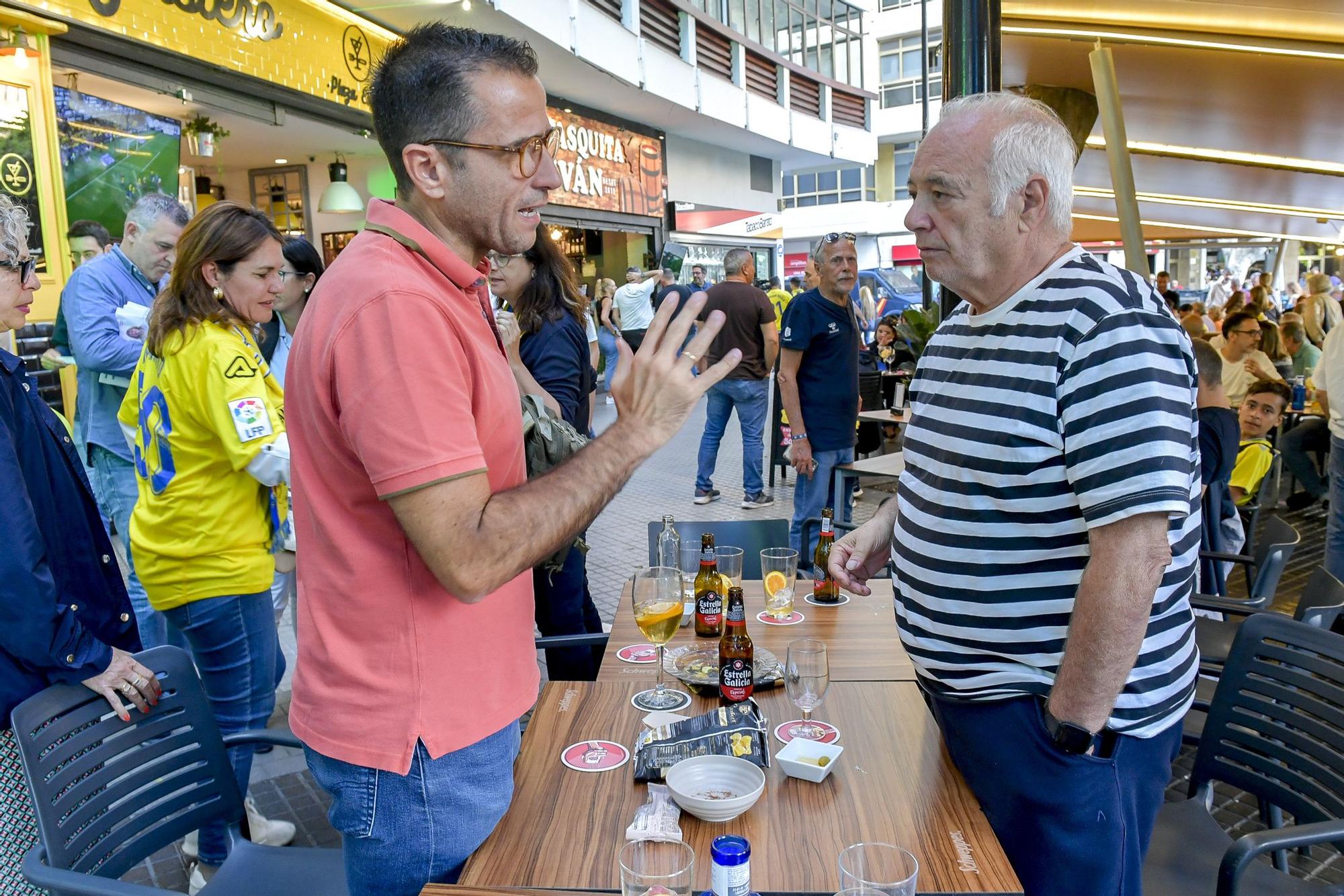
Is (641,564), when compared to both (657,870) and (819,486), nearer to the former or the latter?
(819,486)

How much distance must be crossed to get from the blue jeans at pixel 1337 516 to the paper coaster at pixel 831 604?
11.5 ft

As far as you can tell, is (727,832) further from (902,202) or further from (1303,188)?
(902,202)

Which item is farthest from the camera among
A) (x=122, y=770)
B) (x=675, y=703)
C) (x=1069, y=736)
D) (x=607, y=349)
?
(x=607, y=349)

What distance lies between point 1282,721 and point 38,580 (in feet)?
10.2

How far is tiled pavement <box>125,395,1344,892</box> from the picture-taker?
3244 millimetres

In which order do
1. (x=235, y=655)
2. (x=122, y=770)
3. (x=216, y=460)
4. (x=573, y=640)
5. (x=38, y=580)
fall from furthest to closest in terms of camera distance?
(x=573, y=640) < (x=235, y=655) < (x=216, y=460) < (x=122, y=770) < (x=38, y=580)

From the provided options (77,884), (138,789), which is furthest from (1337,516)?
(77,884)

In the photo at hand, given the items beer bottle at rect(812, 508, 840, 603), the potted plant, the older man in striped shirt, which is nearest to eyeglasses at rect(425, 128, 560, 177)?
the older man in striped shirt

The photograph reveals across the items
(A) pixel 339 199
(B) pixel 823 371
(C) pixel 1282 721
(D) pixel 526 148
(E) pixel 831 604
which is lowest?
(C) pixel 1282 721

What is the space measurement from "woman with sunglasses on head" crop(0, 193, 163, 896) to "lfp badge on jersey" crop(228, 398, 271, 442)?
424 mm

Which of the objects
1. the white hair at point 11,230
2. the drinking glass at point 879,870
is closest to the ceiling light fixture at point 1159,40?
the white hair at point 11,230

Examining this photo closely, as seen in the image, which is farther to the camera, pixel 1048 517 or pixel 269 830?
pixel 269 830

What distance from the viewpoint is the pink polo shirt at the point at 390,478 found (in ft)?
4.24

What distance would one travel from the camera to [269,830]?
130 inches
